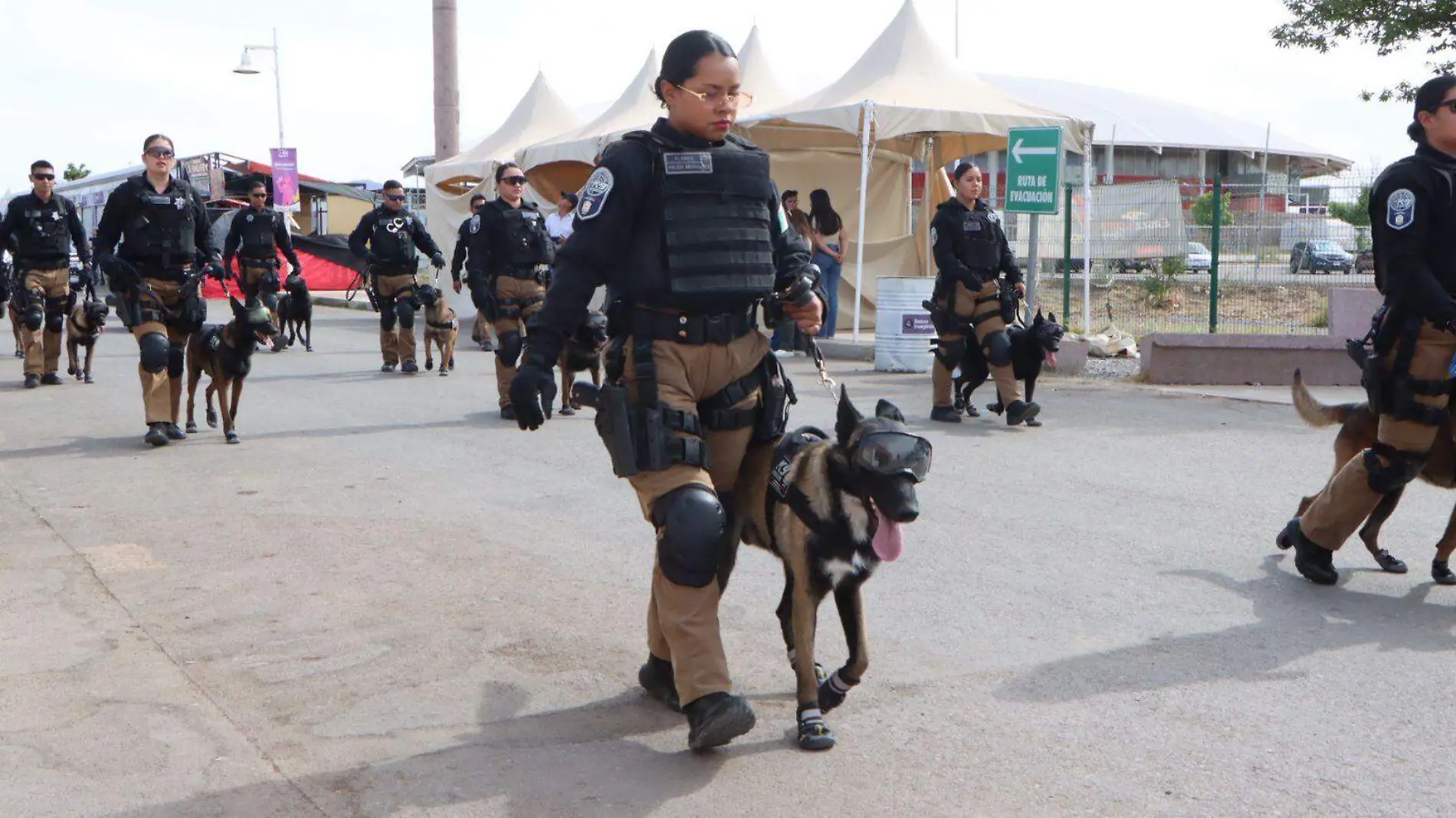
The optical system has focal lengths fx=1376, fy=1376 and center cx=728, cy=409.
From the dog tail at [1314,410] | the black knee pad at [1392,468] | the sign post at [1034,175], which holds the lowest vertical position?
the black knee pad at [1392,468]

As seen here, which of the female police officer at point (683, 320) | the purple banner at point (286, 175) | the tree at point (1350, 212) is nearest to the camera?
the female police officer at point (683, 320)

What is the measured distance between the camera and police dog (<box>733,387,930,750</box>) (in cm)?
347

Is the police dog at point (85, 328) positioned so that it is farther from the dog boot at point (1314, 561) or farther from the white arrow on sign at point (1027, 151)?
the dog boot at point (1314, 561)

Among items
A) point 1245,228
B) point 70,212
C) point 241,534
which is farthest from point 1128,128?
point 241,534

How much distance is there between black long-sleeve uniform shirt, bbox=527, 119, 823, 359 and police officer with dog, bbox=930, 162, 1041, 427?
6.61 meters

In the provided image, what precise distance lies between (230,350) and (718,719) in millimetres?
7077

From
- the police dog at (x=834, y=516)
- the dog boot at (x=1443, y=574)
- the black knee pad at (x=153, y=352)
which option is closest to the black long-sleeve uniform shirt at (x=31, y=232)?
the black knee pad at (x=153, y=352)

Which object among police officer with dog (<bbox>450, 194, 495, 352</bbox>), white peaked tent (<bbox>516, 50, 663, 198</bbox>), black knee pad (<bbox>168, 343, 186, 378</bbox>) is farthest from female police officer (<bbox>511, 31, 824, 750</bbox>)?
white peaked tent (<bbox>516, 50, 663, 198</bbox>)

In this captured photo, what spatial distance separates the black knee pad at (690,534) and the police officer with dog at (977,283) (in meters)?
6.82

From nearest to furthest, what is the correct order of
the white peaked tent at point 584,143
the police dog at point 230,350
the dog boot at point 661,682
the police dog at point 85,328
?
1. the dog boot at point 661,682
2. the police dog at point 230,350
3. the police dog at point 85,328
4. the white peaked tent at point 584,143

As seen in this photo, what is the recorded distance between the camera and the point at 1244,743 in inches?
150

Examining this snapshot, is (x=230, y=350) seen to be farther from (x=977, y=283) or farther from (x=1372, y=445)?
(x=1372, y=445)

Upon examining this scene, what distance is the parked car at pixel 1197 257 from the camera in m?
15.8

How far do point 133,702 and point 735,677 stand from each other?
186cm
